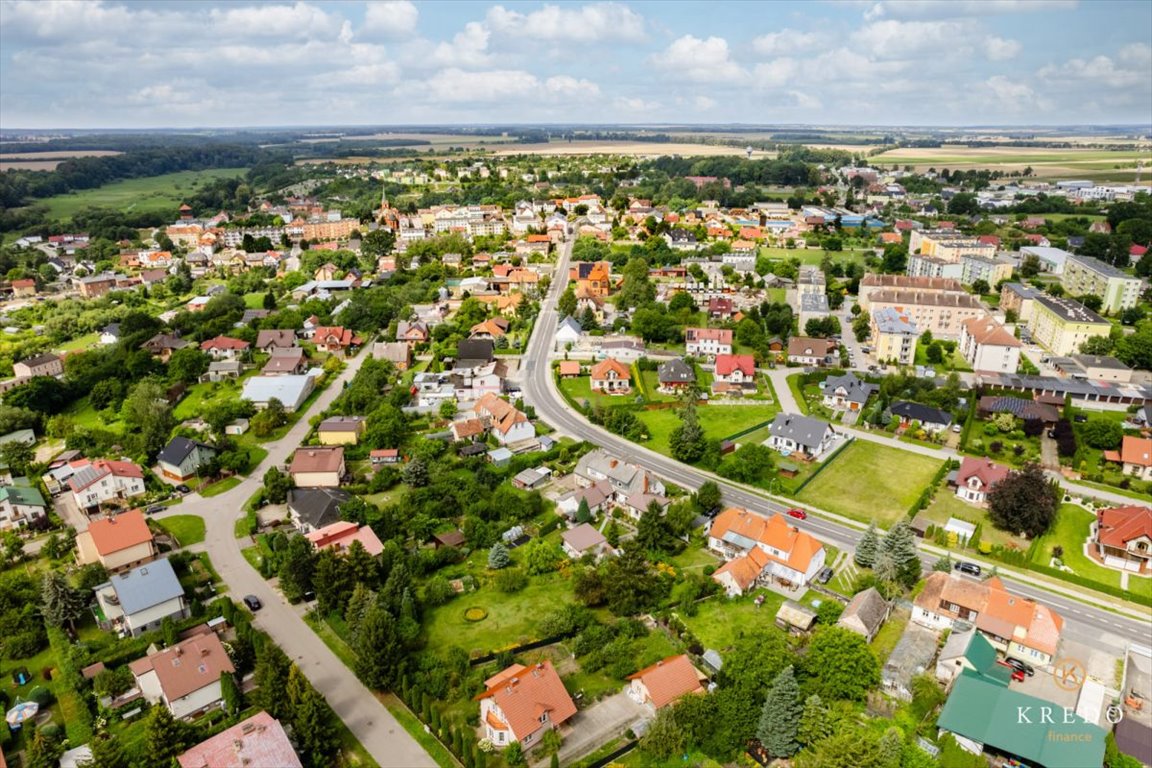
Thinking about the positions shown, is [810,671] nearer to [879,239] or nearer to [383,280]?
[383,280]

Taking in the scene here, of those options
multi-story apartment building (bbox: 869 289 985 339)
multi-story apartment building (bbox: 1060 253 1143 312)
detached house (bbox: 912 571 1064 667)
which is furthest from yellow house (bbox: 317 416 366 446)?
multi-story apartment building (bbox: 1060 253 1143 312)

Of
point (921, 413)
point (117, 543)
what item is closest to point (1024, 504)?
point (921, 413)

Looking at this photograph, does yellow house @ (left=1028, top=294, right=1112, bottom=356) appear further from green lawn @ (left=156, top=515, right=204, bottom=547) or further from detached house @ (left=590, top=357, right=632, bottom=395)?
green lawn @ (left=156, top=515, right=204, bottom=547)

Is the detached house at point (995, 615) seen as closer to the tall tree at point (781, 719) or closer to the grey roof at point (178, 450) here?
the tall tree at point (781, 719)

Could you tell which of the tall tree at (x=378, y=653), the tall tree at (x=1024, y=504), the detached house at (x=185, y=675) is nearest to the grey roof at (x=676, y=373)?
the tall tree at (x=1024, y=504)

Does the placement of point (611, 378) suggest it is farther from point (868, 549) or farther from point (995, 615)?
point (995, 615)
